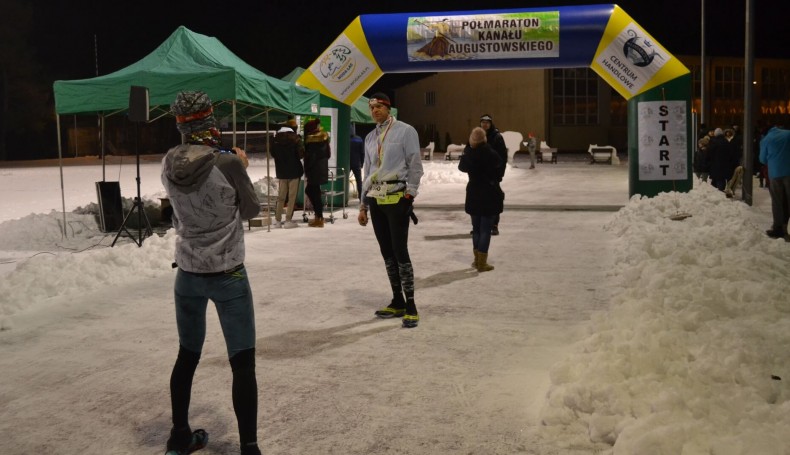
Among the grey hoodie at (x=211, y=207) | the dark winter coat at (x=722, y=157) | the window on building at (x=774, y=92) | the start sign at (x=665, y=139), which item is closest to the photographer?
the grey hoodie at (x=211, y=207)

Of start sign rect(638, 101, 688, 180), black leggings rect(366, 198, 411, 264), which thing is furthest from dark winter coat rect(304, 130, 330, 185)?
black leggings rect(366, 198, 411, 264)

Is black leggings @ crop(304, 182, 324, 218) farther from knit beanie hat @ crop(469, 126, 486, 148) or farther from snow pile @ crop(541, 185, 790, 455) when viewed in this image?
snow pile @ crop(541, 185, 790, 455)

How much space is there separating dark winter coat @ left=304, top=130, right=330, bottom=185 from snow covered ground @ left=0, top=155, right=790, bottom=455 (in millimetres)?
3215

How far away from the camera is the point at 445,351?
5816 millimetres

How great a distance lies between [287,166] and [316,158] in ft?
1.73

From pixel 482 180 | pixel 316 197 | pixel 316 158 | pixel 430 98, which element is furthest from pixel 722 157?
pixel 430 98

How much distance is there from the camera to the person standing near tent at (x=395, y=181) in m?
6.51

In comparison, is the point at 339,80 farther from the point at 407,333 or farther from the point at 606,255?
the point at 407,333

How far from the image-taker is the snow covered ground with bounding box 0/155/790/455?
13.4 ft

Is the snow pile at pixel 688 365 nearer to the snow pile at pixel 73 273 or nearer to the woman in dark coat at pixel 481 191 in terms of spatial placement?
the woman in dark coat at pixel 481 191

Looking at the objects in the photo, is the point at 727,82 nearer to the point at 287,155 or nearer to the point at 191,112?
the point at 287,155

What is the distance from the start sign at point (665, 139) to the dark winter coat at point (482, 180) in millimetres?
7629

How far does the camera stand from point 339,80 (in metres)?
16.7

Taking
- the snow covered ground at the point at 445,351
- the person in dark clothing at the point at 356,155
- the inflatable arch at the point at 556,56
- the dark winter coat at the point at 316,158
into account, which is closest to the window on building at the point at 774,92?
the inflatable arch at the point at 556,56
